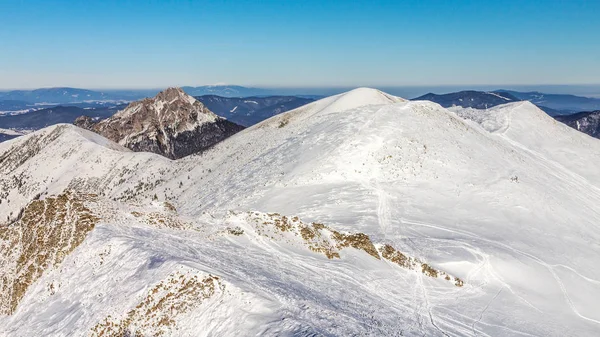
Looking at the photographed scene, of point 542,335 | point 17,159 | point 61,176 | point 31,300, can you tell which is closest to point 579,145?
point 542,335

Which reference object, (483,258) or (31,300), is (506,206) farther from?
(31,300)

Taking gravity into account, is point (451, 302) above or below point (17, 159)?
above

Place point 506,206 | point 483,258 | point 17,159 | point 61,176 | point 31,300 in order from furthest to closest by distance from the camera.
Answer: point 17,159 → point 61,176 → point 506,206 → point 483,258 → point 31,300

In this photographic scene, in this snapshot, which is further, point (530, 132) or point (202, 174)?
point (530, 132)

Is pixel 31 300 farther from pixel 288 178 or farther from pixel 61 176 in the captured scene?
pixel 61 176

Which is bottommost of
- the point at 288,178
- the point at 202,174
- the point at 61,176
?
the point at 61,176

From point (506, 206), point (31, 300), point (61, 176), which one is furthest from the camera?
point (61, 176)

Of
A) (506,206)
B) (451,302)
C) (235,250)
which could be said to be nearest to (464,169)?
(506,206)
